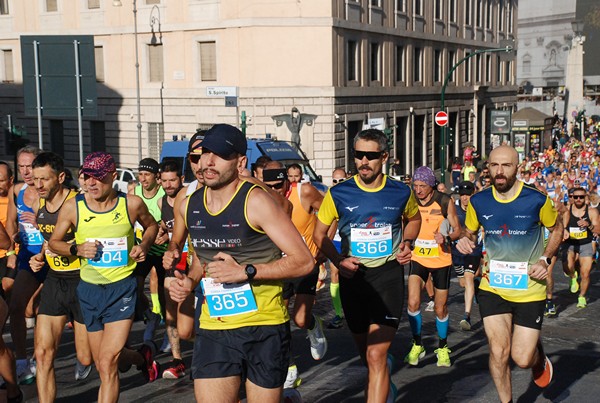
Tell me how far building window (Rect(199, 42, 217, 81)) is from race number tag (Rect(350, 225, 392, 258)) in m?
29.0

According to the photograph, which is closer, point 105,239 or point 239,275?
point 239,275

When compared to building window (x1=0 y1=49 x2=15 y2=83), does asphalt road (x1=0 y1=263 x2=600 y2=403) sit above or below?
below

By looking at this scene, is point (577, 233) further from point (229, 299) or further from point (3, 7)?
point (3, 7)

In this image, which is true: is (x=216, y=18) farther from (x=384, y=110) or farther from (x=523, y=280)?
(x=523, y=280)

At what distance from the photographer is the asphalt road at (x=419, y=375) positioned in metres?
7.08

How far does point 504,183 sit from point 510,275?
68 cm

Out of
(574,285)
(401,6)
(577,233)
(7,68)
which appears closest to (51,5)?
(7,68)

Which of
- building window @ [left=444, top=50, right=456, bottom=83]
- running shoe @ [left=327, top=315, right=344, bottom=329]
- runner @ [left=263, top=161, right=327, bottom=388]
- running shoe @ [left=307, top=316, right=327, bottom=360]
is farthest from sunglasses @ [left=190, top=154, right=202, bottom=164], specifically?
building window @ [left=444, top=50, right=456, bottom=83]

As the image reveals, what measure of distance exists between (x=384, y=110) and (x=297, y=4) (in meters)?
7.53

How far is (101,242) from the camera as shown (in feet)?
20.1

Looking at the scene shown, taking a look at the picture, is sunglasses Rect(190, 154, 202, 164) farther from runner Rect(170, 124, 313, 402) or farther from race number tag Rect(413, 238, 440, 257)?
race number tag Rect(413, 238, 440, 257)

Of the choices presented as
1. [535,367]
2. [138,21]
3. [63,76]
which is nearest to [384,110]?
[138,21]

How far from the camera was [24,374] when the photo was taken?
24.8ft

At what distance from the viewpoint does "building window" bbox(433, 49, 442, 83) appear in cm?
4478
